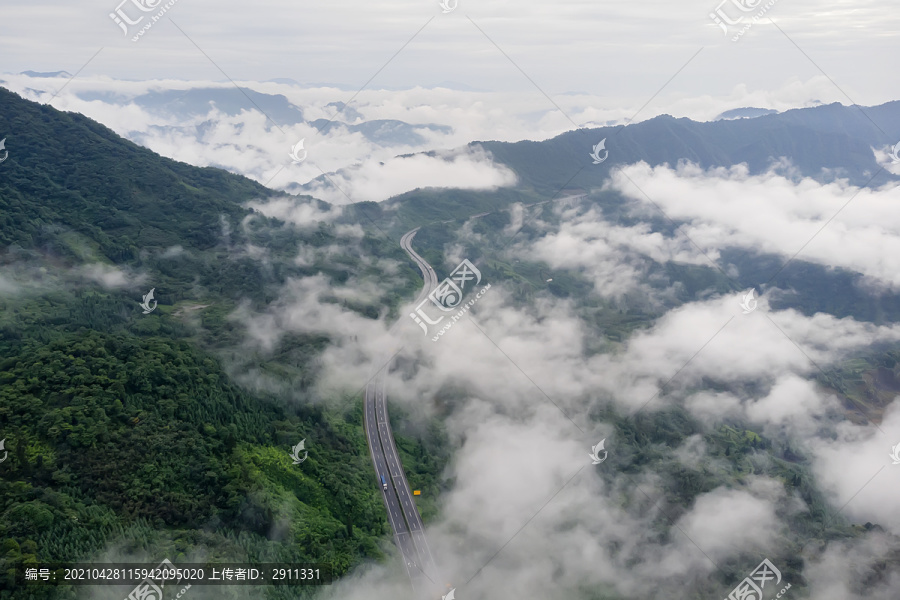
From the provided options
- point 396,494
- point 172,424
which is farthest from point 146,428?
point 396,494

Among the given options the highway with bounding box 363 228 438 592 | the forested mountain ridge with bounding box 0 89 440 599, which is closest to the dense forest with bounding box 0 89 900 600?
the forested mountain ridge with bounding box 0 89 440 599

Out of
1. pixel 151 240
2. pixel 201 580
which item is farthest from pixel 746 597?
pixel 151 240

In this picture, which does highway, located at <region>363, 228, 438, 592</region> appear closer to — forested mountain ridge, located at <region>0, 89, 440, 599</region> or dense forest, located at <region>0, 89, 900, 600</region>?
dense forest, located at <region>0, 89, 900, 600</region>

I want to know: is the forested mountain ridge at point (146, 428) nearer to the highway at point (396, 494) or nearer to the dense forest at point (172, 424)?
the dense forest at point (172, 424)

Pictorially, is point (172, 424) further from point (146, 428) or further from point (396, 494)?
point (396, 494)

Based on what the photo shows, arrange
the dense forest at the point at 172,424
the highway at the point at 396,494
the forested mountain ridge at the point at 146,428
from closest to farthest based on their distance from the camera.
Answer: the forested mountain ridge at the point at 146,428
the dense forest at the point at 172,424
the highway at the point at 396,494

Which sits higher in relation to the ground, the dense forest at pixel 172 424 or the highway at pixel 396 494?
the dense forest at pixel 172 424

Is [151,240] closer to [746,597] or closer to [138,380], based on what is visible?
[138,380]

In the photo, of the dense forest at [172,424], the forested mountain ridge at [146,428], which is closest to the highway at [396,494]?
the dense forest at [172,424]

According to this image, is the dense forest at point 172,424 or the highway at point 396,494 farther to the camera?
the highway at point 396,494
